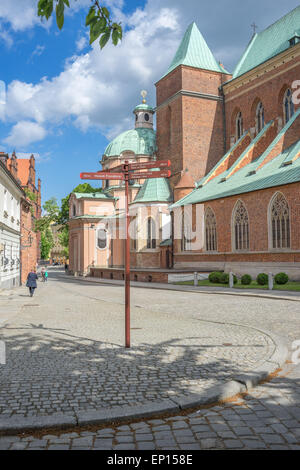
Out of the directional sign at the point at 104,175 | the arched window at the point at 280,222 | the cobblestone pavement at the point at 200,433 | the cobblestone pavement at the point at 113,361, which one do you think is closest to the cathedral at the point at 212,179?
the arched window at the point at 280,222

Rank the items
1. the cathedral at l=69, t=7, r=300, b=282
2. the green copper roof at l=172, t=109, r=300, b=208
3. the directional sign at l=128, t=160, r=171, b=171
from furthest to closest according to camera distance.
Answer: the cathedral at l=69, t=7, r=300, b=282
the green copper roof at l=172, t=109, r=300, b=208
the directional sign at l=128, t=160, r=171, b=171

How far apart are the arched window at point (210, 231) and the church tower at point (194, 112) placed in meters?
9.09

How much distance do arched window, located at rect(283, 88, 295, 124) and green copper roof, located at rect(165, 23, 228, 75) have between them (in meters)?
11.0

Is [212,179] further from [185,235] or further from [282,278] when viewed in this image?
[282,278]

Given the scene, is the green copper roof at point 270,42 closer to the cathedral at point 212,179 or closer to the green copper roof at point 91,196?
the cathedral at point 212,179

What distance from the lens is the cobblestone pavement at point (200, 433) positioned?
11.2 ft

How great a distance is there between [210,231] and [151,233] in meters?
→ 10.9

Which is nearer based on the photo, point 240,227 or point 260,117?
point 240,227

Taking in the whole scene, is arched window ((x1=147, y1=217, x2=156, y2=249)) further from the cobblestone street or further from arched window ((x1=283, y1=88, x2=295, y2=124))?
the cobblestone street

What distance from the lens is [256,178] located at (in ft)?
86.3

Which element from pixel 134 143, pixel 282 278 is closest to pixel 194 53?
pixel 134 143

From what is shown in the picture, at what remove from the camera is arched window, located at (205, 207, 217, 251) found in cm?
2977

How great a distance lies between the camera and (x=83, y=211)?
46.8 meters

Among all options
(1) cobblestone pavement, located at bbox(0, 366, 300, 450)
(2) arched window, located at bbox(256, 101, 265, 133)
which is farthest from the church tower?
(1) cobblestone pavement, located at bbox(0, 366, 300, 450)
